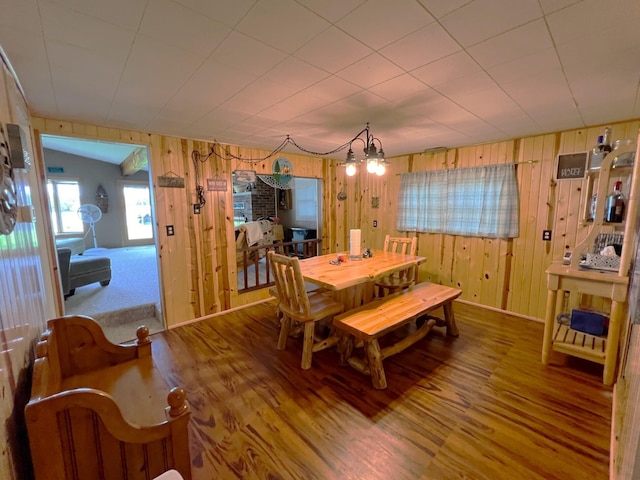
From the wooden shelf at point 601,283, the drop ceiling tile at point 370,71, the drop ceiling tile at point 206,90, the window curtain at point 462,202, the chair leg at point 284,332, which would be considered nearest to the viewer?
the drop ceiling tile at point 370,71

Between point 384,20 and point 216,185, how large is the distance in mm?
→ 2777

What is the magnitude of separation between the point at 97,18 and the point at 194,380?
235 centimetres

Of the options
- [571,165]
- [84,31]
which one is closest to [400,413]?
[84,31]

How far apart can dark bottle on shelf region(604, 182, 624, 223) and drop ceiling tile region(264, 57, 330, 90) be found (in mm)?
2390

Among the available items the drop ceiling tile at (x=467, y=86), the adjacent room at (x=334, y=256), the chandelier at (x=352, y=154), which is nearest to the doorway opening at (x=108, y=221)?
the adjacent room at (x=334, y=256)

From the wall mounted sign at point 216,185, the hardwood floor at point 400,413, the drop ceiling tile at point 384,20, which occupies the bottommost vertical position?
the hardwood floor at point 400,413

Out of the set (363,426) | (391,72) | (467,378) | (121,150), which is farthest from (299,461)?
(121,150)

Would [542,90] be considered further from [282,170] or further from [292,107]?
[282,170]

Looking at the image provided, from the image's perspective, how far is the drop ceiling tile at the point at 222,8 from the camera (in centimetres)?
107

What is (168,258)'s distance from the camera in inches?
124

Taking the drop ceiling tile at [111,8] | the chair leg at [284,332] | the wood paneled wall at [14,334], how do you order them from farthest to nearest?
the chair leg at [284,332], the drop ceiling tile at [111,8], the wood paneled wall at [14,334]

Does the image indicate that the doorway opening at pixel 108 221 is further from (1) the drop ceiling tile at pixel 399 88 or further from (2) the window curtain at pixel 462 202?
(2) the window curtain at pixel 462 202

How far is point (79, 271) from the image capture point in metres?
3.96

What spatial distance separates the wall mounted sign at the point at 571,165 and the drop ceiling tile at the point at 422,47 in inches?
95.2
